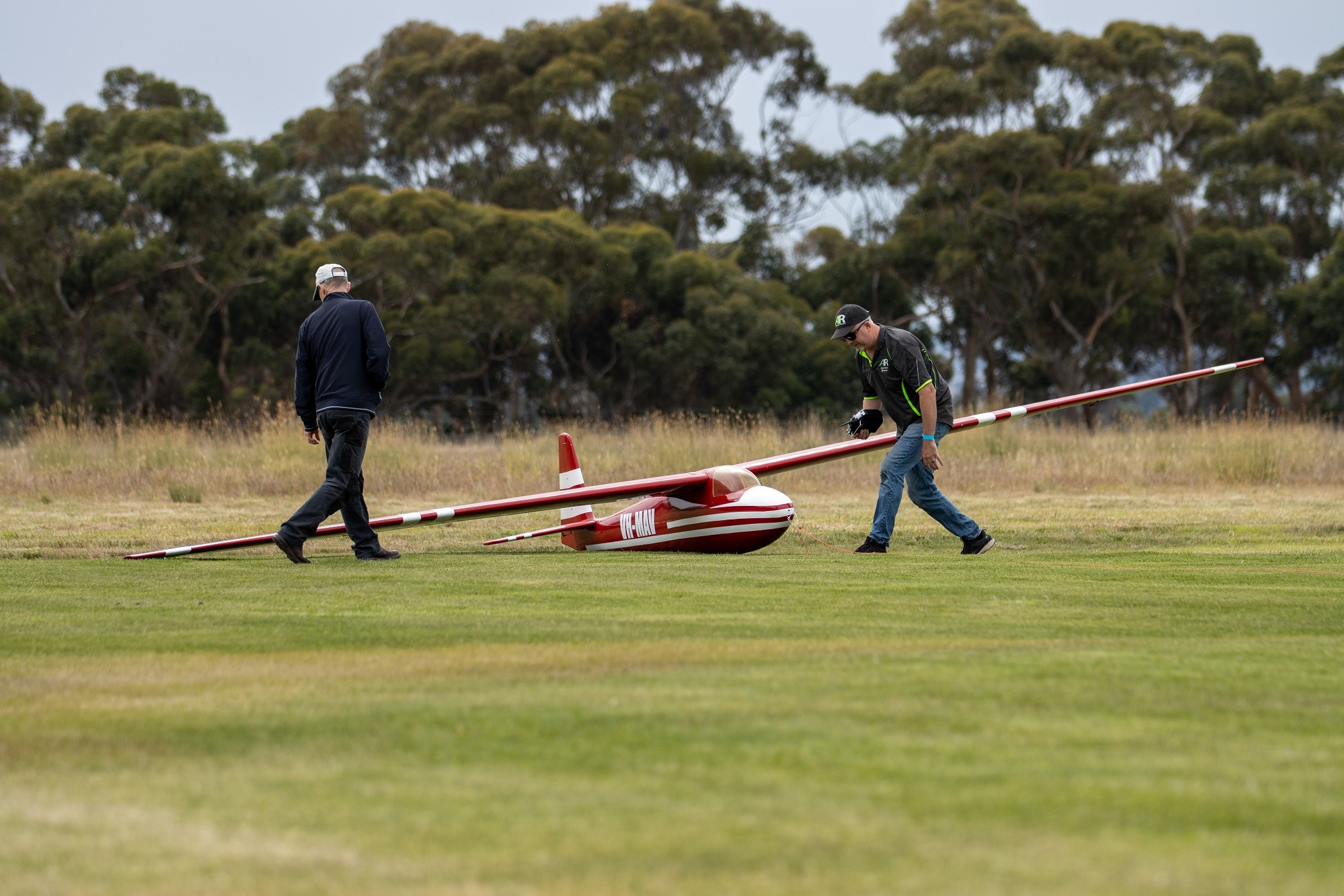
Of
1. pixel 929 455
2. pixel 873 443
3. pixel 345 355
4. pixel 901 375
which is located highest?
pixel 345 355

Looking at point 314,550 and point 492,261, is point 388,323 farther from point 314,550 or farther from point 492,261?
point 314,550

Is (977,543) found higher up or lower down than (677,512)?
lower down

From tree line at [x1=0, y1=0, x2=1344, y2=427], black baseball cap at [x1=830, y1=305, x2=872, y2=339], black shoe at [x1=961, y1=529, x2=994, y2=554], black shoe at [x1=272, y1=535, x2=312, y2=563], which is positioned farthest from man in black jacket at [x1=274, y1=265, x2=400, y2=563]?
tree line at [x1=0, y1=0, x2=1344, y2=427]

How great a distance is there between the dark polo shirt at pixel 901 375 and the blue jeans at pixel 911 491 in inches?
4.7

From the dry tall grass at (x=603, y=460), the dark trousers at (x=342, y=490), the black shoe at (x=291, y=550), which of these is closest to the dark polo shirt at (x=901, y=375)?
the dark trousers at (x=342, y=490)

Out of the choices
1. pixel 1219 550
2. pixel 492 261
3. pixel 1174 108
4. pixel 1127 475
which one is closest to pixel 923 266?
pixel 1174 108

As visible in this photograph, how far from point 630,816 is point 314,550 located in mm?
8050

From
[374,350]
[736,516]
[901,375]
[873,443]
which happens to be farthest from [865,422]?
[374,350]

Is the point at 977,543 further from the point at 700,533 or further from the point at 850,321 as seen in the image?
the point at 700,533

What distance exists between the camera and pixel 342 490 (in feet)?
28.6

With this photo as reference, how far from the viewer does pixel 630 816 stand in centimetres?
281

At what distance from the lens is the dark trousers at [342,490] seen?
8594 millimetres

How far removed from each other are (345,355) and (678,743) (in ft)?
19.2

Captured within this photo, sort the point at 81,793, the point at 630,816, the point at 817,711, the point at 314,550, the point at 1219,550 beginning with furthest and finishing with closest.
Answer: the point at 314,550
the point at 1219,550
the point at 817,711
the point at 81,793
the point at 630,816
